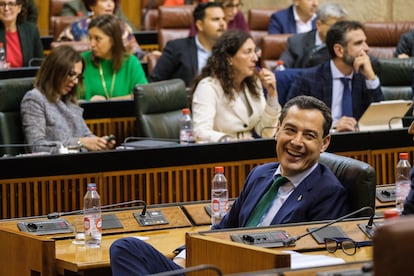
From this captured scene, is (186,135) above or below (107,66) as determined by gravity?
below

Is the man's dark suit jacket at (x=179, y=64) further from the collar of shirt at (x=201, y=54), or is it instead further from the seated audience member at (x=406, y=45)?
the seated audience member at (x=406, y=45)

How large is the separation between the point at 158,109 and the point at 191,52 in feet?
5.52

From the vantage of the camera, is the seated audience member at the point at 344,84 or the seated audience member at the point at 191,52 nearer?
the seated audience member at the point at 344,84

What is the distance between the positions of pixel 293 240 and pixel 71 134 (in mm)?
3041

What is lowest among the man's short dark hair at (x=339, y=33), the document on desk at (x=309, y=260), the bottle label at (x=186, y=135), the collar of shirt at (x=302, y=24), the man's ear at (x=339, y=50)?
the bottle label at (x=186, y=135)

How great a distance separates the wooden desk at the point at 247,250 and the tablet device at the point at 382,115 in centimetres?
244

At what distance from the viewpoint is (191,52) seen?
892 centimetres

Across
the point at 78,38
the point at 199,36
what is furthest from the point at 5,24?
the point at 199,36

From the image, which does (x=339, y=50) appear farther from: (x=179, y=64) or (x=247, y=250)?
(x=247, y=250)

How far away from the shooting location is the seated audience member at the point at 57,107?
668 centimetres

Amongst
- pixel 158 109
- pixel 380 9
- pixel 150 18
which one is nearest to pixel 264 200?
pixel 158 109

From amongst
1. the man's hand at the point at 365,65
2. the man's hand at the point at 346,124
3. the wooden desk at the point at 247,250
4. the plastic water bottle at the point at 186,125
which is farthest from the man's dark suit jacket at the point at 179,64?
the wooden desk at the point at 247,250

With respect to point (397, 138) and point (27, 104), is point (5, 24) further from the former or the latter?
point (397, 138)

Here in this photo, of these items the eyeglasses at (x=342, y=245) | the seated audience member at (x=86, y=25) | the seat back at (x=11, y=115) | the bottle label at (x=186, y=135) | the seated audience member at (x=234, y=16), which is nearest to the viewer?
the eyeglasses at (x=342, y=245)
